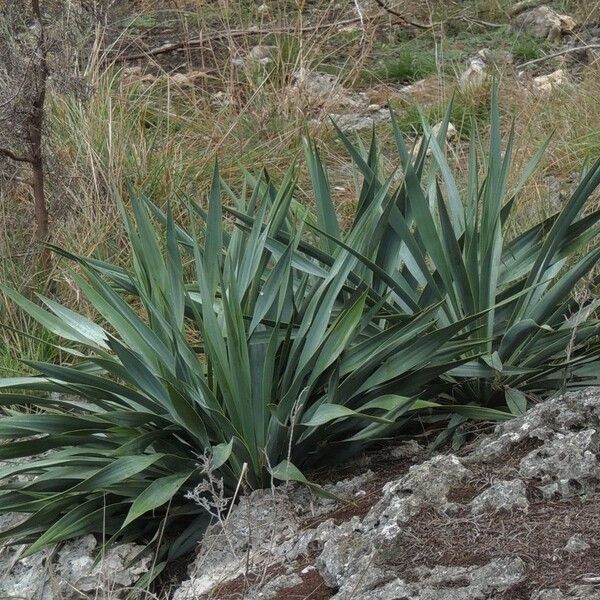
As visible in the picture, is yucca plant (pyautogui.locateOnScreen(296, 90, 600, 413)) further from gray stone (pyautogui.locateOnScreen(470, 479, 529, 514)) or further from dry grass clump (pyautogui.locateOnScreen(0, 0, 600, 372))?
dry grass clump (pyautogui.locateOnScreen(0, 0, 600, 372))

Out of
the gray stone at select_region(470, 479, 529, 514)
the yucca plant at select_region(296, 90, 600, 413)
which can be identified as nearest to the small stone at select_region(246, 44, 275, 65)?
the yucca plant at select_region(296, 90, 600, 413)

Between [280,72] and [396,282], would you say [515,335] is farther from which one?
[280,72]

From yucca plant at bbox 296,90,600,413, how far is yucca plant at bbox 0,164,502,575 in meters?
0.12

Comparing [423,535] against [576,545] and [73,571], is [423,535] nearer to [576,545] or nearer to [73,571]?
[576,545]

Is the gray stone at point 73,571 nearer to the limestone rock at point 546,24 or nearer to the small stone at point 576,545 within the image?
the small stone at point 576,545

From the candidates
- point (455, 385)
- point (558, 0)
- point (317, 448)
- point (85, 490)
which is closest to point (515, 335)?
point (455, 385)

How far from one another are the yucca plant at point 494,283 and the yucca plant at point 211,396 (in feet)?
0.38

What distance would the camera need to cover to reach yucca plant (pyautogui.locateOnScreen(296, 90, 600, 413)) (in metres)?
3.79

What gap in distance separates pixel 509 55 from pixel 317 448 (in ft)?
15.5

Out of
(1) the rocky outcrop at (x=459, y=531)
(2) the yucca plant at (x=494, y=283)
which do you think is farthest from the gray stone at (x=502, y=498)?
(2) the yucca plant at (x=494, y=283)

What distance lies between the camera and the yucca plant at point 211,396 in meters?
3.44

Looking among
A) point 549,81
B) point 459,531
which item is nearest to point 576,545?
point 459,531

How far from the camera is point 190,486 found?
11.7ft

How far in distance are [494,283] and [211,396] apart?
1051mm
